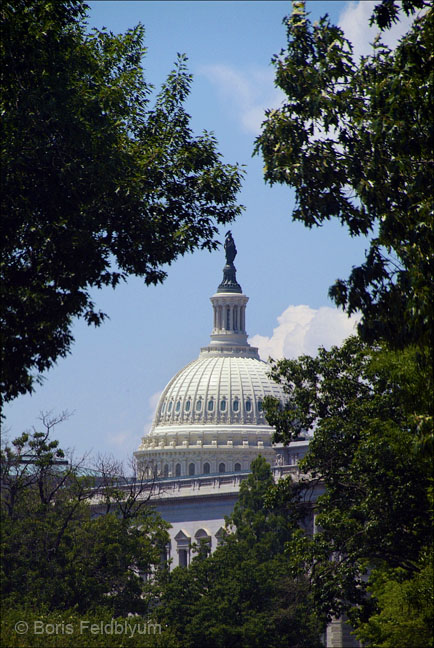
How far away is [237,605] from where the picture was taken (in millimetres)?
83438

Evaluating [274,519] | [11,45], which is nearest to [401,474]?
[11,45]

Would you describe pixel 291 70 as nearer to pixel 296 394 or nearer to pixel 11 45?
pixel 11 45

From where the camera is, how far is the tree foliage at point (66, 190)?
34250 mm

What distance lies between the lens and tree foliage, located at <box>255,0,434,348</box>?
102 ft

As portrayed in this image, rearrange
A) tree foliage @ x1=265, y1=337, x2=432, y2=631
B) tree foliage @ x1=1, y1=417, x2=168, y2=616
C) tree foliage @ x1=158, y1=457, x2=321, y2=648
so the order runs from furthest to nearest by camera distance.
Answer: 1. tree foliage @ x1=158, y1=457, x2=321, y2=648
2. tree foliage @ x1=1, y1=417, x2=168, y2=616
3. tree foliage @ x1=265, y1=337, x2=432, y2=631

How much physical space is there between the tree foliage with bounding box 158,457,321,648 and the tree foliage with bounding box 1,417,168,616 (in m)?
3.23

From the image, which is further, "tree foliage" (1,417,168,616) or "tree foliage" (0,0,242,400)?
"tree foliage" (1,417,168,616)

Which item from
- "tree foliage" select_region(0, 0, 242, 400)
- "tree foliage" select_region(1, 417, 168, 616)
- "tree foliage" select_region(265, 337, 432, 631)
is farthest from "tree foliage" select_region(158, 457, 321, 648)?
"tree foliage" select_region(0, 0, 242, 400)

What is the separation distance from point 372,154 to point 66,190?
290 inches

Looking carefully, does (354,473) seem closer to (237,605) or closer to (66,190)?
(66,190)

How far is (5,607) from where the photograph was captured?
6531 centimetres

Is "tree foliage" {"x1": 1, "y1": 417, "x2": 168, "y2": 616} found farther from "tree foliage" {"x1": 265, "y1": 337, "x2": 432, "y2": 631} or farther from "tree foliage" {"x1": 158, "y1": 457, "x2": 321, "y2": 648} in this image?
"tree foliage" {"x1": 265, "y1": 337, "x2": 432, "y2": 631}

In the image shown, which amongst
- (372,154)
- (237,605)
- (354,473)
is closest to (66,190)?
(372,154)

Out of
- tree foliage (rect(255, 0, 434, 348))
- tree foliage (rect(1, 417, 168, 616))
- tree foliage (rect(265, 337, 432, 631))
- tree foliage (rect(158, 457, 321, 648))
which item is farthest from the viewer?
tree foliage (rect(158, 457, 321, 648))
